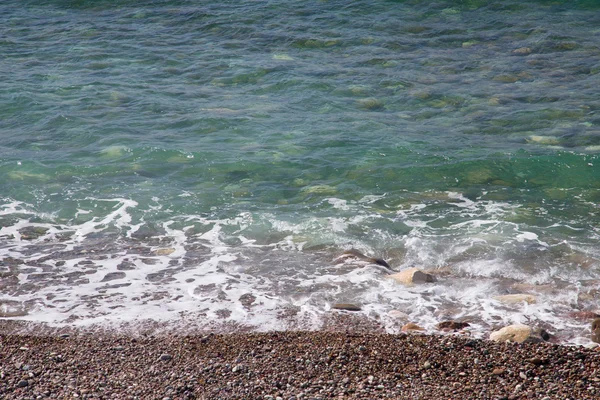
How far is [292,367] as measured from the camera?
22.6ft

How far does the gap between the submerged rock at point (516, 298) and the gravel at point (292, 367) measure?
4.24 ft

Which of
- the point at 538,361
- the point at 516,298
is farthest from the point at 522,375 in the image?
the point at 516,298

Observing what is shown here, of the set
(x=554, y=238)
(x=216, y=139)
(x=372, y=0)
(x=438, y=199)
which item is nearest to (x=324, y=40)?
(x=372, y=0)

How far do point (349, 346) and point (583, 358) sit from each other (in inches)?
91.9

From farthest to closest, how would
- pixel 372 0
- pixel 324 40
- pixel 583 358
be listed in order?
pixel 372 0
pixel 324 40
pixel 583 358

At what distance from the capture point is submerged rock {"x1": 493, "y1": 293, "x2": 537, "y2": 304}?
8547mm

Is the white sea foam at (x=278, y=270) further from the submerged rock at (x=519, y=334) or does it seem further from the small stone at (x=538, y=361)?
the small stone at (x=538, y=361)

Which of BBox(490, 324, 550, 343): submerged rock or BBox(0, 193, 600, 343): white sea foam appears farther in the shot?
BBox(0, 193, 600, 343): white sea foam

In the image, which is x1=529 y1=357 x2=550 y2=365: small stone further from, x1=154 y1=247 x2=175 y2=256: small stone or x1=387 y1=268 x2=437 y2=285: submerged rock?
→ x1=154 y1=247 x2=175 y2=256: small stone

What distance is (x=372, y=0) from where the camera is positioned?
22641 millimetres

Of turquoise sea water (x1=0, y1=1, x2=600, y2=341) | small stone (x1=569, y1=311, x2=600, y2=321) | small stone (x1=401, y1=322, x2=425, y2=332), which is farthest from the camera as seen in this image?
turquoise sea water (x1=0, y1=1, x2=600, y2=341)

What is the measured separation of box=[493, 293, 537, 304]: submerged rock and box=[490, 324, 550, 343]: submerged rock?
2.73 ft

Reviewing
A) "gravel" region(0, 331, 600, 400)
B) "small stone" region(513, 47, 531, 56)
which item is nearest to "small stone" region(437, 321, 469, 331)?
"gravel" region(0, 331, 600, 400)

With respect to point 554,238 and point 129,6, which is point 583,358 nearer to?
point 554,238
